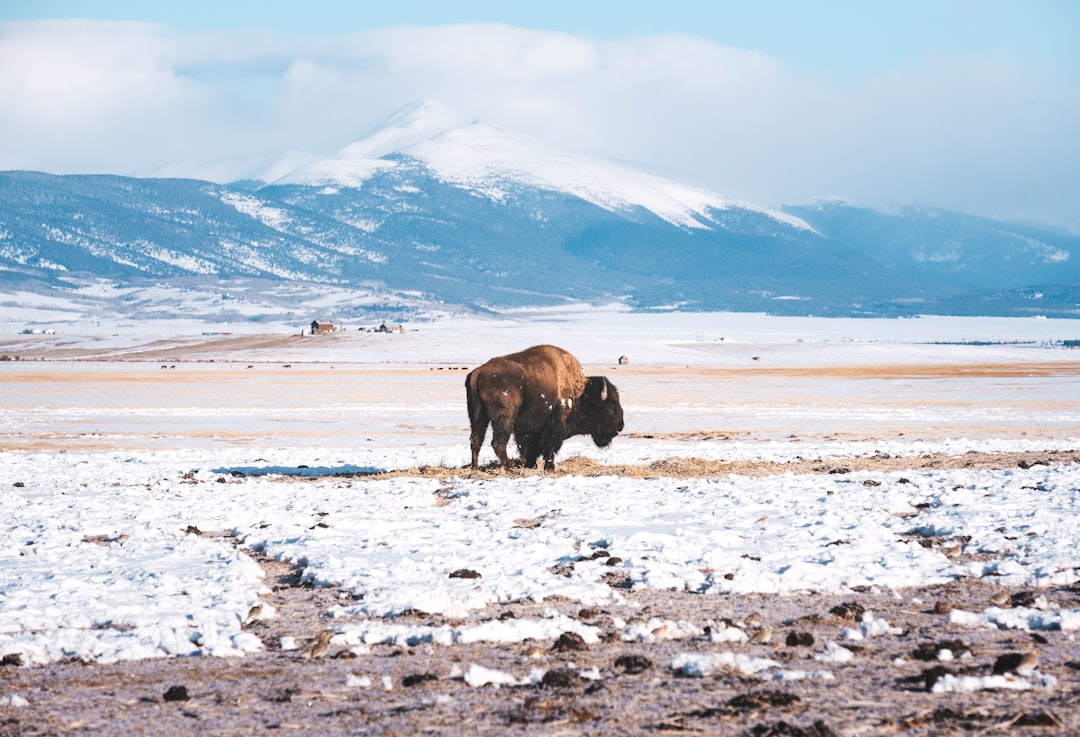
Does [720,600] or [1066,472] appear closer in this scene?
[720,600]

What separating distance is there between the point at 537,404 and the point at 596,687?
42.4ft

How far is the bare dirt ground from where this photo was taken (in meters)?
6.84

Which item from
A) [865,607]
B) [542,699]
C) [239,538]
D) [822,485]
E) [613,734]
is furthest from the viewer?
[822,485]

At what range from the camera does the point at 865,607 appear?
9.80 meters

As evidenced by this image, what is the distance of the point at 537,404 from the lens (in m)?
20.4

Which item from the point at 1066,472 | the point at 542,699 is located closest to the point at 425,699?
the point at 542,699

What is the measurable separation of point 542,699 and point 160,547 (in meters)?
6.87

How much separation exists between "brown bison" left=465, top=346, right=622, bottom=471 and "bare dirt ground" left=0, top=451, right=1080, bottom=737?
10.3 m

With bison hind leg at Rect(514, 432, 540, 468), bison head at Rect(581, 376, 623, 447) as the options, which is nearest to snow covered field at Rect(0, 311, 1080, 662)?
bison hind leg at Rect(514, 432, 540, 468)

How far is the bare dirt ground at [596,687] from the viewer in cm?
684

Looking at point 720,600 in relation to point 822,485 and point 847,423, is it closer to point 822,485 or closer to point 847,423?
point 822,485

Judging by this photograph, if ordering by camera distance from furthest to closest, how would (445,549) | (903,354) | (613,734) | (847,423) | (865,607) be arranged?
(903,354)
(847,423)
(445,549)
(865,607)
(613,734)

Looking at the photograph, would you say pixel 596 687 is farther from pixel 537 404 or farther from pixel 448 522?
pixel 537 404

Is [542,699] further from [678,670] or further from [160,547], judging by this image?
[160,547]
